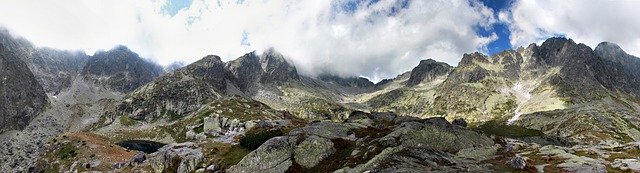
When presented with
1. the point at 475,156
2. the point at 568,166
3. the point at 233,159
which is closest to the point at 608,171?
the point at 568,166

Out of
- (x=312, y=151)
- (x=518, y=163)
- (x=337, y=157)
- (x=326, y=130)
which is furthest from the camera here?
(x=326, y=130)

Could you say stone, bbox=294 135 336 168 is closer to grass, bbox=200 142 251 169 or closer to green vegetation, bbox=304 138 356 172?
green vegetation, bbox=304 138 356 172

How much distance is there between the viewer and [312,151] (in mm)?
76812

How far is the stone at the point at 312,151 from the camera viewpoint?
75.0 metres

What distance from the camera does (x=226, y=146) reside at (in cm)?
9506

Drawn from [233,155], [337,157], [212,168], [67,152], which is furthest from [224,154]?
[67,152]

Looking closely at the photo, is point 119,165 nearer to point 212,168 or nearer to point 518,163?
point 212,168

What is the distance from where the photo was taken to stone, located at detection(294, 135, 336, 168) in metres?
75.0

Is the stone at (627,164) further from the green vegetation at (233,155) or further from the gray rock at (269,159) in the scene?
the green vegetation at (233,155)

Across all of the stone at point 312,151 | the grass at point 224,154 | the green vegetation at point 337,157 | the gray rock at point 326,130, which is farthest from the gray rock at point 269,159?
the gray rock at point 326,130

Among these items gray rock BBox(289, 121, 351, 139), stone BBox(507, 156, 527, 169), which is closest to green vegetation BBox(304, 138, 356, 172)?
gray rock BBox(289, 121, 351, 139)

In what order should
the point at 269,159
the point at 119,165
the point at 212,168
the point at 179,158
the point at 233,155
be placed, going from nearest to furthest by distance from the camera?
the point at 269,159 → the point at 212,168 → the point at 233,155 → the point at 179,158 → the point at 119,165

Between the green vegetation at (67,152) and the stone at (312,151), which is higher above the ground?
→ the green vegetation at (67,152)

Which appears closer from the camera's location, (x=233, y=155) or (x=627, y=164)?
(x=627, y=164)
